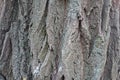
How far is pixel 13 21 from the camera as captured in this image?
158 centimetres

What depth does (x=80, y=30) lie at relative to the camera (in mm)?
1349

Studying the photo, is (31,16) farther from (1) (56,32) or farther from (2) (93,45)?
(2) (93,45)

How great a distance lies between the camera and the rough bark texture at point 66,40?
1.33 m

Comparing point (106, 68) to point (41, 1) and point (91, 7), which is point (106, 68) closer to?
point (91, 7)

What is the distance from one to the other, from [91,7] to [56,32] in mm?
223

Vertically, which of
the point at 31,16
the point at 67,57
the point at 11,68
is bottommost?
the point at 11,68

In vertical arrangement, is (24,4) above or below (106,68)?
above

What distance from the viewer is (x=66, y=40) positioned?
4.35ft

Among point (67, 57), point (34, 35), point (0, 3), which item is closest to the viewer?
point (67, 57)

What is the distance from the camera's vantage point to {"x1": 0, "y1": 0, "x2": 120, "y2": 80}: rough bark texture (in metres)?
1.33

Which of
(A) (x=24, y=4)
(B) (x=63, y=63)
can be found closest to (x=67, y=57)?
(B) (x=63, y=63)

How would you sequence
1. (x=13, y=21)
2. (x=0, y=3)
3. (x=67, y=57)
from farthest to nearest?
(x=0, y=3) → (x=13, y=21) → (x=67, y=57)

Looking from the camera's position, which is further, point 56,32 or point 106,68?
point 106,68

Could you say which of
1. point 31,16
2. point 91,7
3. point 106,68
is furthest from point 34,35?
point 106,68
